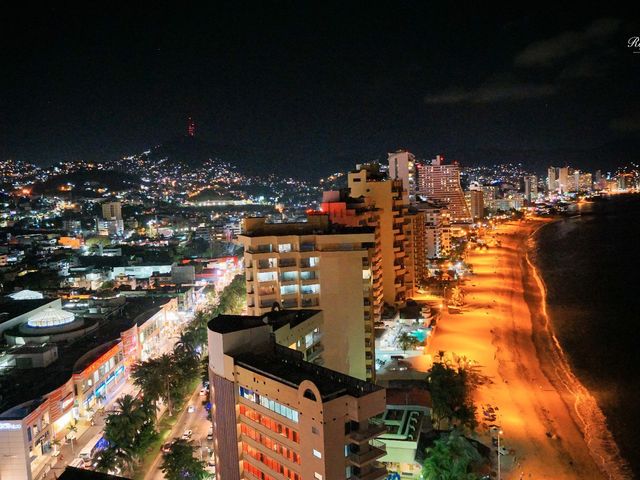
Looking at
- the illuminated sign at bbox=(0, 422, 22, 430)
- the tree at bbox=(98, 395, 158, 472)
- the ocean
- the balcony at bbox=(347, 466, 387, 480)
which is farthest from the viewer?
the ocean

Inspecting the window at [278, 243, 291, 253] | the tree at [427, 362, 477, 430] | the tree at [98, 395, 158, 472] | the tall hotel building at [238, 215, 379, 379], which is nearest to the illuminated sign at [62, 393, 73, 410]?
the tree at [98, 395, 158, 472]

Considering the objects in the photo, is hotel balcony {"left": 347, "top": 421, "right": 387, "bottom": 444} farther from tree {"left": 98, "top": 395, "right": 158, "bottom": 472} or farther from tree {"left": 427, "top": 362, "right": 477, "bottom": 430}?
tree {"left": 427, "top": 362, "right": 477, "bottom": 430}

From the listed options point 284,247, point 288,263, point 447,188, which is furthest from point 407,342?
point 447,188

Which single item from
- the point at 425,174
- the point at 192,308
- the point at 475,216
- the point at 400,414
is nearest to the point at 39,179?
the point at 425,174

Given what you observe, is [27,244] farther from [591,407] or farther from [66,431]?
[591,407]

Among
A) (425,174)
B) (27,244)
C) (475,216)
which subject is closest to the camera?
(27,244)

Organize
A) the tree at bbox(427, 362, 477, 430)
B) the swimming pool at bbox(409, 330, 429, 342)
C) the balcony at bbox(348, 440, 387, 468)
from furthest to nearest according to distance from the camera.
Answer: the swimming pool at bbox(409, 330, 429, 342) < the tree at bbox(427, 362, 477, 430) < the balcony at bbox(348, 440, 387, 468)

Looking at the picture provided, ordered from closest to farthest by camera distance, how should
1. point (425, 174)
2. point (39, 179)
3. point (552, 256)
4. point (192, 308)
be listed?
point (192, 308), point (552, 256), point (425, 174), point (39, 179)

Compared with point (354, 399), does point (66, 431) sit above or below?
below
